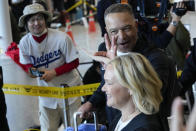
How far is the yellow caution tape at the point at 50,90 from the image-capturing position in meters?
4.70

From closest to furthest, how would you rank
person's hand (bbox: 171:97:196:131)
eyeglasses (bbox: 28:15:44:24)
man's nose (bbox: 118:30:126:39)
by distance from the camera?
person's hand (bbox: 171:97:196:131)
man's nose (bbox: 118:30:126:39)
eyeglasses (bbox: 28:15:44:24)

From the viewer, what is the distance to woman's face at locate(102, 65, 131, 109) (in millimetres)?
2199

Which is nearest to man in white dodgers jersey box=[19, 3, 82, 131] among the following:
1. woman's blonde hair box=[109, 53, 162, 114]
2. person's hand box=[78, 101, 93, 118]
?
person's hand box=[78, 101, 93, 118]

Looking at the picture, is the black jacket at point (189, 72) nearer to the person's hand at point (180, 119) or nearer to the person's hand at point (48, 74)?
the person's hand at point (48, 74)

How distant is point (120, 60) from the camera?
219 centimetres

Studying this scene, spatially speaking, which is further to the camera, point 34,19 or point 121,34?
point 34,19

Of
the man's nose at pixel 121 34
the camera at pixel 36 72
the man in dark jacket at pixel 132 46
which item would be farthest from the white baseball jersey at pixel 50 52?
the man's nose at pixel 121 34

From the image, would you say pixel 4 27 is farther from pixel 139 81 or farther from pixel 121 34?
pixel 139 81

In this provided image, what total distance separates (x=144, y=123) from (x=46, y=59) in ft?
8.76

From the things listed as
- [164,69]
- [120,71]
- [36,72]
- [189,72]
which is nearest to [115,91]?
[120,71]

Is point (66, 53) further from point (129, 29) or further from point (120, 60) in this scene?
point (120, 60)

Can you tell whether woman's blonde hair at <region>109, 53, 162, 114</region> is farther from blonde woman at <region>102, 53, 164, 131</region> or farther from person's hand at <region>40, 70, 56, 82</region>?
person's hand at <region>40, 70, 56, 82</region>

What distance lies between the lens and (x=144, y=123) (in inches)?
82.7

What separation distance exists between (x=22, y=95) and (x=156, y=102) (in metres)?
3.33
